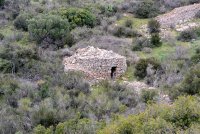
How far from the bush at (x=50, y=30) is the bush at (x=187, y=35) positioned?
5.37m

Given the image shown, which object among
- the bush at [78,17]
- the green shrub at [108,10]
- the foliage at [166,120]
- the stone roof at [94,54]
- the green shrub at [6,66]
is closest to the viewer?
the foliage at [166,120]

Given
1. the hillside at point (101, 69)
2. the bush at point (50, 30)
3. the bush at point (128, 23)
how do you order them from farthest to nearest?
the bush at point (128, 23), the bush at point (50, 30), the hillside at point (101, 69)

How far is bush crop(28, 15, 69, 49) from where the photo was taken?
2009cm

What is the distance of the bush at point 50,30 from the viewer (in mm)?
20094

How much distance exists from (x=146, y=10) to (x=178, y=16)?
2.35m

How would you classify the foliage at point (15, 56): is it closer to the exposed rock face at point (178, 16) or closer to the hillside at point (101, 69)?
A: the hillside at point (101, 69)

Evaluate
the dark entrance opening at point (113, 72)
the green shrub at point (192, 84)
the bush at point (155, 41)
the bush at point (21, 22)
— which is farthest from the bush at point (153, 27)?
the green shrub at point (192, 84)

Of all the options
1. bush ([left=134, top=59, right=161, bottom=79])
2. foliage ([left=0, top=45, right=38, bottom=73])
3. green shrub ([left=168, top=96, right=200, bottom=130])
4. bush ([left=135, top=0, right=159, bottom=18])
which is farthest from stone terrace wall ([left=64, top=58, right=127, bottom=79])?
bush ([left=135, top=0, right=159, bottom=18])

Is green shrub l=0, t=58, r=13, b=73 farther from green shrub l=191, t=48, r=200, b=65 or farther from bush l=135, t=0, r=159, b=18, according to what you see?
bush l=135, t=0, r=159, b=18

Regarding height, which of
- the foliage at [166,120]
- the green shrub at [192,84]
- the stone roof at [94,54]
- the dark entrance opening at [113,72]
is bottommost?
the dark entrance opening at [113,72]

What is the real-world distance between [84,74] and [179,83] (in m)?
3.54

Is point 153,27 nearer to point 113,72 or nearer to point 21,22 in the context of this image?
point 113,72

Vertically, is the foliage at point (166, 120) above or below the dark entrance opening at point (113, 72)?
above

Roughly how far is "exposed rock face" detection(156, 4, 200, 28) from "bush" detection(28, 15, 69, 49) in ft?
18.9
